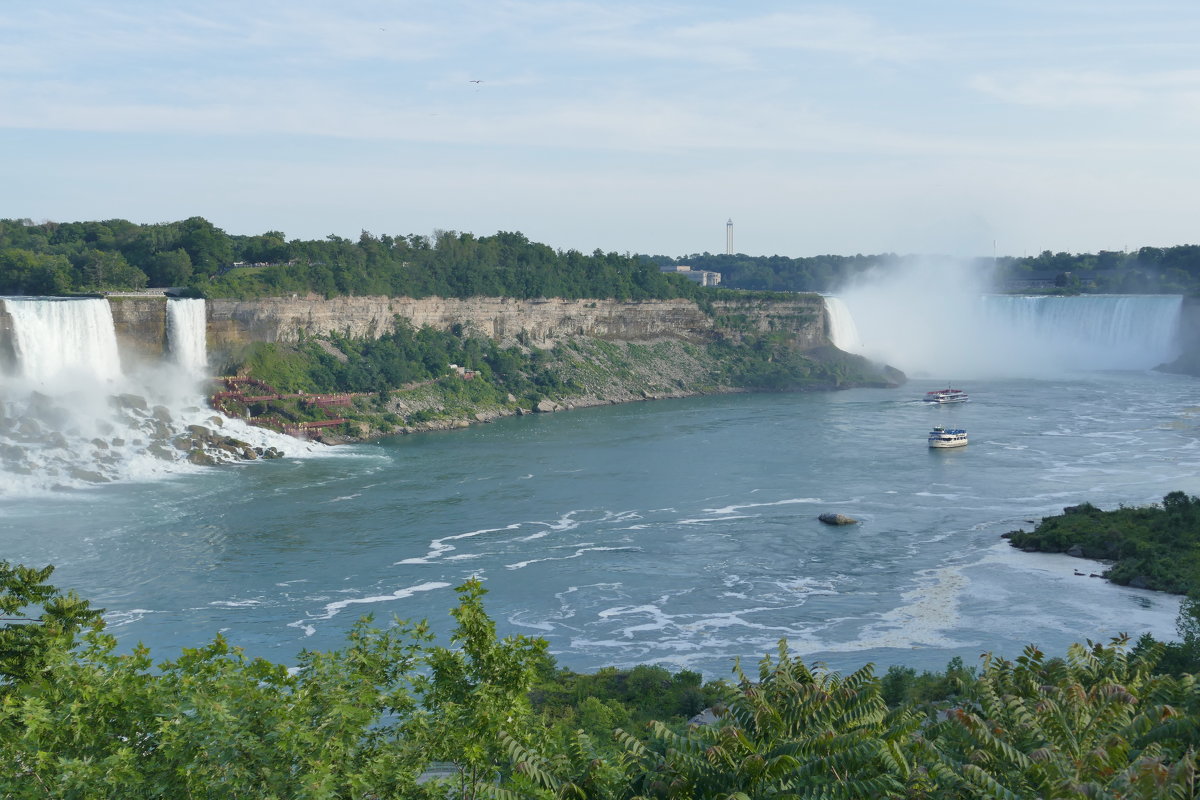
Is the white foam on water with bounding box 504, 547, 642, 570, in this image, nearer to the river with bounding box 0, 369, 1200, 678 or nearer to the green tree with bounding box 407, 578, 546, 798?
the river with bounding box 0, 369, 1200, 678

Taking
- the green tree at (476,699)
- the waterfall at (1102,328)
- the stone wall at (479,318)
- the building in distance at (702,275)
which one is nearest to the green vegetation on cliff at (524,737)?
the green tree at (476,699)

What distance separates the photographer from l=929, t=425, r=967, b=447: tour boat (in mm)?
48469

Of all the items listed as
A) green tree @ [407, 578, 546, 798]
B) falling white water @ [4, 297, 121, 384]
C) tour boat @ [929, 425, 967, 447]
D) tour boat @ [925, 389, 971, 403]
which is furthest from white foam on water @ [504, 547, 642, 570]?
tour boat @ [925, 389, 971, 403]

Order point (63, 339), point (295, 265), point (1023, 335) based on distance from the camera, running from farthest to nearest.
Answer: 1. point (1023, 335)
2. point (295, 265)
3. point (63, 339)

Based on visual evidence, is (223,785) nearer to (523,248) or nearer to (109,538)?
(109,538)

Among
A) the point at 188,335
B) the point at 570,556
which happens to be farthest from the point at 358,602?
the point at 188,335

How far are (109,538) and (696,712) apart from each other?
65.7ft

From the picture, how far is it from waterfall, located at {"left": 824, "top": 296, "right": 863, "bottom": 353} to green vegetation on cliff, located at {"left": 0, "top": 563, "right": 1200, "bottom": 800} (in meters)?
76.9

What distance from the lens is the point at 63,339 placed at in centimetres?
4944

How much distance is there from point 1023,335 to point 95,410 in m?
69.4

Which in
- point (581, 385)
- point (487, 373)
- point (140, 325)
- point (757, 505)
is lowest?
point (757, 505)

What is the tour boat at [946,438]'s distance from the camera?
4847cm

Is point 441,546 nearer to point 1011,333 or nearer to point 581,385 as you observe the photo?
point 581,385

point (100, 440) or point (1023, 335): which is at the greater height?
point (1023, 335)
